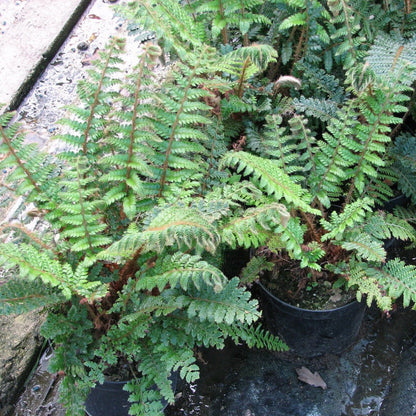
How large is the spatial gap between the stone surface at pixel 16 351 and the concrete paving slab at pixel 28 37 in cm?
141

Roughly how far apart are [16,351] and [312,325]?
1311 millimetres

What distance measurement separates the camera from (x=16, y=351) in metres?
2.21

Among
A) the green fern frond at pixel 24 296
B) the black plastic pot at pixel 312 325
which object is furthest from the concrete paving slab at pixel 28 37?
the black plastic pot at pixel 312 325

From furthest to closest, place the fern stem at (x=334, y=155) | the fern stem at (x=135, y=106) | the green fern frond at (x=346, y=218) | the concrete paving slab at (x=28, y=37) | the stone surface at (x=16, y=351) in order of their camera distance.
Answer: the concrete paving slab at (x=28, y=37) → the stone surface at (x=16, y=351) → the fern stem at (x=334, y=155) → the green fern frond at (x=346, y=218) → the fern stem at (x=135, y=106)

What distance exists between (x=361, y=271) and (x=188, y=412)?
972 millimetres

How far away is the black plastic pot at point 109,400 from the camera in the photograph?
179cm

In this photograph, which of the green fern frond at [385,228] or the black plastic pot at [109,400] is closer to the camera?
the black plastic pot at [109,400]

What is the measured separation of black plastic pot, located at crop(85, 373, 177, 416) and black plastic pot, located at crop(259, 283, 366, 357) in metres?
0.53

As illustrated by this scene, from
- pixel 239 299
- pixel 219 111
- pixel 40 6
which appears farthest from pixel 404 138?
pixel 40 6

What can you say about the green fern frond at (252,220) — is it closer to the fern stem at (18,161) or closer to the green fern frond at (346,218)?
the green fern frond at (346,218)

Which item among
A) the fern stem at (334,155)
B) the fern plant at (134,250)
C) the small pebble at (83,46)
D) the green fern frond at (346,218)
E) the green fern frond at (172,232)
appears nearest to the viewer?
the green fern frond at (172,232)

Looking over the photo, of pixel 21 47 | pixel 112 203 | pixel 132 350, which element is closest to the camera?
pixel 132 350

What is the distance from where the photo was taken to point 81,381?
1.61 m

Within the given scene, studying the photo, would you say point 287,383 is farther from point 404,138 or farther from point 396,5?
point 396,5
